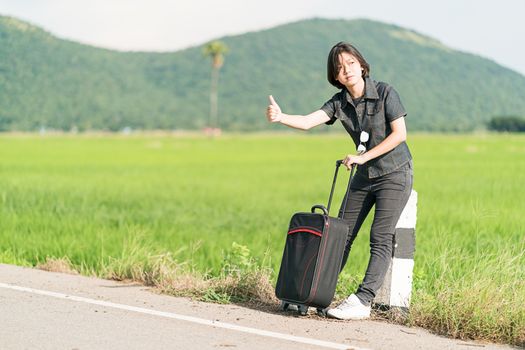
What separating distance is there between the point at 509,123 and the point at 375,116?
67.1 meters

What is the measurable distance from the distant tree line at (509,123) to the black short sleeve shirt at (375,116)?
57138 millimetres

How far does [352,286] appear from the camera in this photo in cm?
761

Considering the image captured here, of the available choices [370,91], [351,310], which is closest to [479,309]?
[351,310]

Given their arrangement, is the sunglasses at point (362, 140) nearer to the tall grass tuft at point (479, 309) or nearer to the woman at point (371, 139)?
the woman at point (371, 139)

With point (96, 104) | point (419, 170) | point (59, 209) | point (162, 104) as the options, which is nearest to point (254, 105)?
point (162, 104)

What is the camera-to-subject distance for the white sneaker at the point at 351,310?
6.47 metres

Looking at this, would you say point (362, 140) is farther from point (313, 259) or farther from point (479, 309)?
point (479, 309)

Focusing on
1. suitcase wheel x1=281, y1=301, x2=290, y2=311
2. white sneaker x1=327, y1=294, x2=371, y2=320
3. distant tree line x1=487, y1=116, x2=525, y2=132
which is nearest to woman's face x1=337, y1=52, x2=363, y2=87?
white sneaker x1=327, y1=294, x2=371, y2=320

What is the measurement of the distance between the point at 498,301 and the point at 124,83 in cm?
19642

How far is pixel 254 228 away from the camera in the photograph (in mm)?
14883

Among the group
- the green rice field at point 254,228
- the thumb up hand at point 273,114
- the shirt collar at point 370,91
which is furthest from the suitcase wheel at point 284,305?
the shirt collar at point 370,91

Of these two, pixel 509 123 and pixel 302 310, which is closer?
pixel 302 310

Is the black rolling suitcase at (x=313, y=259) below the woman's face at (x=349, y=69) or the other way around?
below

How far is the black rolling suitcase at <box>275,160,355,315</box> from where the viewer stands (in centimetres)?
637
